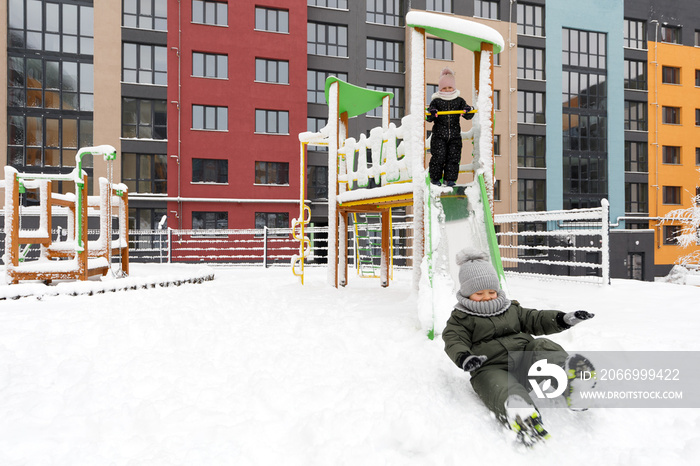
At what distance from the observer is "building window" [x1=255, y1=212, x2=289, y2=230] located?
22.3m

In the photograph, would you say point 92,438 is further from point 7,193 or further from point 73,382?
point 7,193

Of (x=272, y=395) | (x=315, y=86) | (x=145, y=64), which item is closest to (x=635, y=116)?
(x=315, y=86)

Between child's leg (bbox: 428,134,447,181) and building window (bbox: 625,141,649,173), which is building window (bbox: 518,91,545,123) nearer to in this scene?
building window (bbox: 625,141,649,173)

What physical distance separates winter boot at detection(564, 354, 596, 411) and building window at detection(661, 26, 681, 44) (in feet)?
122

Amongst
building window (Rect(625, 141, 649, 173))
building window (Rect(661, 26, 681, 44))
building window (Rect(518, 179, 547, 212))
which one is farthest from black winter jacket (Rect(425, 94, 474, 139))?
building window (Rect(661, 26, 681, 44))

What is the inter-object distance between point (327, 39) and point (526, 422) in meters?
26.0

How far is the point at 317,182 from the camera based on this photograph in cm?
2400

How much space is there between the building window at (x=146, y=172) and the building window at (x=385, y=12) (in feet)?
50.4

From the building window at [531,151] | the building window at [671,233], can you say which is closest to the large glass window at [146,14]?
the building window at [531,151]

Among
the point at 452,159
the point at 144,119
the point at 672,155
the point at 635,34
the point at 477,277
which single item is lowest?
the point at 477,277

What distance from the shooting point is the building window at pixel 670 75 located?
29.2m

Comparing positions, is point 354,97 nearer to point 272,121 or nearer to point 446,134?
point 446,134

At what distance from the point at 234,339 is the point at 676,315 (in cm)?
535

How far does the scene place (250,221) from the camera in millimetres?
22094
